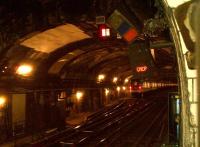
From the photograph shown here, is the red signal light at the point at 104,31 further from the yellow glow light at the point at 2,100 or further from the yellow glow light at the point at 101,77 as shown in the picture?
the yellow glow light at the point at 101,77

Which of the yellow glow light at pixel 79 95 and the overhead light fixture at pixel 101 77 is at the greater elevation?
the overhead light fixture at pixel 101 77

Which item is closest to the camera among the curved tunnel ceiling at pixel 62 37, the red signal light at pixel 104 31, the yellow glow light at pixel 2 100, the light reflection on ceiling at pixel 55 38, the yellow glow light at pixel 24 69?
the curved tunnel ceiling at pixel 62 37

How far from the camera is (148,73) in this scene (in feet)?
23.6

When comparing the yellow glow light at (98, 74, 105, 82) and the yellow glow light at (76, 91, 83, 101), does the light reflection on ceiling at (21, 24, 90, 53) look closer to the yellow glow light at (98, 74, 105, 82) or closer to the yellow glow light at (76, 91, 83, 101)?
the yellow glow light at (76, 91, 83, 101)

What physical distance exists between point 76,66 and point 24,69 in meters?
8.92

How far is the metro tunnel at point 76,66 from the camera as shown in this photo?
7163 millimetres

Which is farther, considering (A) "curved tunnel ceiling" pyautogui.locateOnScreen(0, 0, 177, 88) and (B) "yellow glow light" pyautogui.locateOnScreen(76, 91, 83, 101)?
(B) "yellow glow light" pyautogui.locateOnScreen(76, 91, 83, 101)

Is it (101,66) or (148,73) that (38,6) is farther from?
(101,66)

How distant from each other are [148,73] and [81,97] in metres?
22.1

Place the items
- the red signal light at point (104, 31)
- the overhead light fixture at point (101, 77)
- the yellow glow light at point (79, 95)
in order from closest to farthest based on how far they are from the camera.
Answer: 1. the red signal light at point (104, 31)
2. the yellow glow light at point (79, 95)
3. the overhead light fixture at point (101, 77)

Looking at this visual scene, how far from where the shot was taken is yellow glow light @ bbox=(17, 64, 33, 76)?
1762 centimetres

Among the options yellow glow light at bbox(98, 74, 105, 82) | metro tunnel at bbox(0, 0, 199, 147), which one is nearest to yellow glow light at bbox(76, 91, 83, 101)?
metro tunnel at bbox(0, 0, 199, 147)

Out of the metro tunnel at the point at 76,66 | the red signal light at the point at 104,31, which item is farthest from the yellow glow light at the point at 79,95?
the red signal light at the point at 104,31

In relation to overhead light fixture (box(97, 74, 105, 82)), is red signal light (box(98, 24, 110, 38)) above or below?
above
